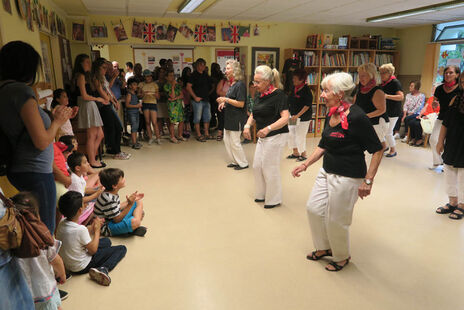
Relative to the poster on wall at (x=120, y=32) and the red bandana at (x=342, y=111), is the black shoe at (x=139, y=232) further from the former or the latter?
the poster on wall at (x=120, y=32)

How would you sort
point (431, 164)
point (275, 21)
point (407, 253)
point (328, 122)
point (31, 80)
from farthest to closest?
point (275, 21)
point (431, 164)
point (407, 253)
point (328, 122)
point (31, 80)

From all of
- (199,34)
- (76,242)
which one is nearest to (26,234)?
(76,242)

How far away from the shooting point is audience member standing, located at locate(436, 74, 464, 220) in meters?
3.04

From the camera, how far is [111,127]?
16.9 feet

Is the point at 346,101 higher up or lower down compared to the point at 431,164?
higher up

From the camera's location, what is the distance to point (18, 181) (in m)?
1.75

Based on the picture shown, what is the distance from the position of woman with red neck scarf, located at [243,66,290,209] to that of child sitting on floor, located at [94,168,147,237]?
1.36 meters

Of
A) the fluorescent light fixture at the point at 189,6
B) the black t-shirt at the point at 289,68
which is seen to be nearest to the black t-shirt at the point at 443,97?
the black t-shirt at the point at 289,68

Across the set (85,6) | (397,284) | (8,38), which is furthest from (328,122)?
(85,6)

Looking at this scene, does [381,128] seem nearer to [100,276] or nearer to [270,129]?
[270,129]

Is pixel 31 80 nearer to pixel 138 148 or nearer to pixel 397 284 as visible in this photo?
pixel 397 284

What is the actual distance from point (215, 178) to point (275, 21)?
14.6 feet

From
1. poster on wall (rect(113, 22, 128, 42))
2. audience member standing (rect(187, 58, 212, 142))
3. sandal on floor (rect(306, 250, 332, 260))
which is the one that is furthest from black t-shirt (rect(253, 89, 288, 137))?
poster on wall (rect(113, 22, 128, 42))

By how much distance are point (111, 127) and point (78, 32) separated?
92.4 inches
